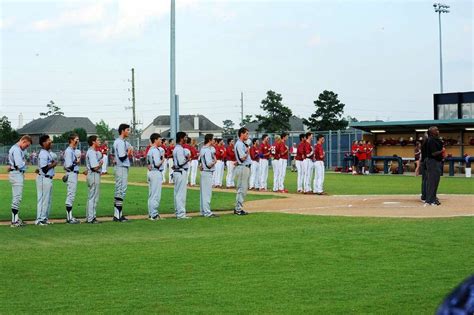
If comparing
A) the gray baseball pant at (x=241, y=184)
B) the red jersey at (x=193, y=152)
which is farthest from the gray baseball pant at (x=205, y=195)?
the red jersey at (x=193, y=152)

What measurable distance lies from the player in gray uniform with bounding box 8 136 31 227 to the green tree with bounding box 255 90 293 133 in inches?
3170

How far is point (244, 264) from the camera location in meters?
10.2

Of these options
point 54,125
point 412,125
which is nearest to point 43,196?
point 412,125

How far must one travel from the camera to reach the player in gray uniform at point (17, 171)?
16969 millimetres

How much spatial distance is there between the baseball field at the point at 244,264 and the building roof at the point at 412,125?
24.9 meters

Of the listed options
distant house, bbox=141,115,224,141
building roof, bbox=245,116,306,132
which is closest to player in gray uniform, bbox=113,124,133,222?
distant house, bbox=141,115,224,141

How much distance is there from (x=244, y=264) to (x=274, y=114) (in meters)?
88.5

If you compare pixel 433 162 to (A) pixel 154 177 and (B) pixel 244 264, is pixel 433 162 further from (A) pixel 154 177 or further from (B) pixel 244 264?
(B) pixel 244 264

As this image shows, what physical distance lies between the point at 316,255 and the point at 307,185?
18139 mm

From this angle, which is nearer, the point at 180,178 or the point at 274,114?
the point at 180,178

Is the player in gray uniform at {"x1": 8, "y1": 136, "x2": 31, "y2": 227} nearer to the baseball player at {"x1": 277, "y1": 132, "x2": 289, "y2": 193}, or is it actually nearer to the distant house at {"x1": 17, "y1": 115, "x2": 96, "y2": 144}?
the baseball player at {"x1": 277, "y1": 132, "x2": 289, "y2": 193}

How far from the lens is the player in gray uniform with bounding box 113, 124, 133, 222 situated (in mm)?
17875

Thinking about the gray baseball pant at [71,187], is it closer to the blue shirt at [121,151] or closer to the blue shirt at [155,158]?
the blue shirt at [121,151]

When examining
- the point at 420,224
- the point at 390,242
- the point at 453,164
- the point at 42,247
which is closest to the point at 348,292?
the point at 390,242
